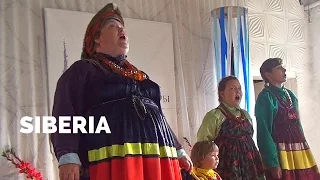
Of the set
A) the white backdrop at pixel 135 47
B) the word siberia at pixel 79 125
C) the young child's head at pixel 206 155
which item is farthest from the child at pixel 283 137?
the word siberia at pixel 79 125

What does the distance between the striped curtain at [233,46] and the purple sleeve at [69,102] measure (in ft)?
6.17

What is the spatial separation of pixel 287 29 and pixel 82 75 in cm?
283

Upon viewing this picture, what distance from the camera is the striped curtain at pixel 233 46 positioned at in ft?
10.4

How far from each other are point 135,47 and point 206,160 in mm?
1140

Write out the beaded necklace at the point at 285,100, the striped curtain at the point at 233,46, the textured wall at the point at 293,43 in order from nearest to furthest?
the beaded necklace at the point at 285,100, the striped curtain at the point at 233,46, the textured wall at the point at 293,43

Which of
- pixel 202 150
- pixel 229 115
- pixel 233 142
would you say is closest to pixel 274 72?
pixel 229 115

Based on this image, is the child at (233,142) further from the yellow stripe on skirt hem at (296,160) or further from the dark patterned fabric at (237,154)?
the yellow stripe on skirt hem at (296,160)

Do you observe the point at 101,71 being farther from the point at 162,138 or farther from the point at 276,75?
the point at 276,75

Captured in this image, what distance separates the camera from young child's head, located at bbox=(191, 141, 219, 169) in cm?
217

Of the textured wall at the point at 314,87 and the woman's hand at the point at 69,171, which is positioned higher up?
the textured wall at the point at 314,87

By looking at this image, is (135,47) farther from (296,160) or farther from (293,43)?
(293,43)

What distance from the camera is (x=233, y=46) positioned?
3.21 m

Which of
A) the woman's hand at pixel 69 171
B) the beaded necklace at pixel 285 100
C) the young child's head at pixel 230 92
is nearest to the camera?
the woman's hand at pixel 69 171

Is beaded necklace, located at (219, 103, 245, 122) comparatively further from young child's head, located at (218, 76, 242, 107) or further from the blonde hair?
the blonde hair
